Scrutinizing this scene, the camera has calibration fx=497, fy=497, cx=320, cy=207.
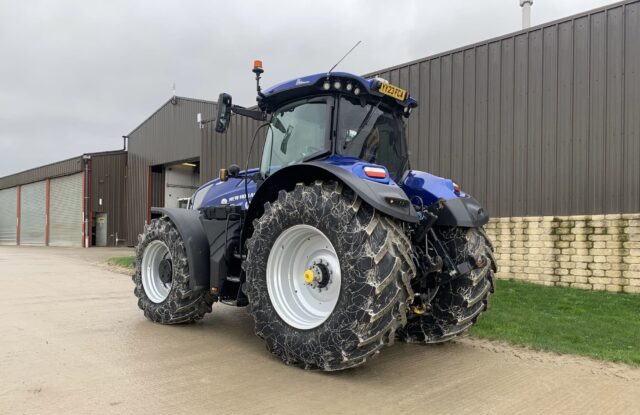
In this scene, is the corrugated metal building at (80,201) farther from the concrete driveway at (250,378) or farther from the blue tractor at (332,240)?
the blue tractor at (332,240)

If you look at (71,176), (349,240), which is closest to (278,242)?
(349,240)

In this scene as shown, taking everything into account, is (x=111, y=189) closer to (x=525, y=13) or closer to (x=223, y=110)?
(x=525, y=13)

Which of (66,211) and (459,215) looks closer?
(459,215)

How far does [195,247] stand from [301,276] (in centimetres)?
148

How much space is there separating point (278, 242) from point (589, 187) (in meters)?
7.11

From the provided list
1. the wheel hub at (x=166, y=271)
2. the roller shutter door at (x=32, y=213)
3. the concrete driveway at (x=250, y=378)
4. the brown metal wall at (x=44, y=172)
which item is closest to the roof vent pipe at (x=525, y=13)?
the concrete driveway at (x=250, y=378)

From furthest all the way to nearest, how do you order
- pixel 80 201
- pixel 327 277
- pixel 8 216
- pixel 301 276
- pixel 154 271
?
1. pixel 8 216
2. pixel 80 201
3. pixel 154 271
4. pixel 301 276
5. pixel 327 277

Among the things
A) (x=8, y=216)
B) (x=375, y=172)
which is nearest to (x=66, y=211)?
(x=8, y=216)

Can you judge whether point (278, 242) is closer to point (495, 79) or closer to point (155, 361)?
point (155, 361)

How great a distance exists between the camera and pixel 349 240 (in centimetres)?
374

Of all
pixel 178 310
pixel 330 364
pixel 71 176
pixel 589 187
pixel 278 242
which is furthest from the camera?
pixel 71 176

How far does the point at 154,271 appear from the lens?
614 cm

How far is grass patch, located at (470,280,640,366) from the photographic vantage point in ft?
16.8

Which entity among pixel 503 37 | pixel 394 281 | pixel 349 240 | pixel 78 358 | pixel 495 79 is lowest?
pixel 78 358
